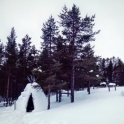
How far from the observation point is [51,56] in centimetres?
1811

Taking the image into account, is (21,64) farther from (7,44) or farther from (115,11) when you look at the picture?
(115,11)

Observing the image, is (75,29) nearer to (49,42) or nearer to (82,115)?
(49,42)

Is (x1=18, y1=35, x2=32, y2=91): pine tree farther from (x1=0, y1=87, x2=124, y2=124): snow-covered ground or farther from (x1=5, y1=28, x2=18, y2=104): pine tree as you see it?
(x1=0, y1=87, x2=124, y2=124): snow-covered ground

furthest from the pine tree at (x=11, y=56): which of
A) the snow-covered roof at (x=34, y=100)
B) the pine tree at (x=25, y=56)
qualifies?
the snow-covered roof at (x=34, y=100)

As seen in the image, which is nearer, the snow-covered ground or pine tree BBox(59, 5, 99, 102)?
the snow-covered ground

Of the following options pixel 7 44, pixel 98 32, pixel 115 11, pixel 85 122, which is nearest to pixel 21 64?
pixel 7 44

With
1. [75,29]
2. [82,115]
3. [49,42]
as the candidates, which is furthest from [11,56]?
[82,115]

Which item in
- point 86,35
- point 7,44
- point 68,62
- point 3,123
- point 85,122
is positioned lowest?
point 3,123

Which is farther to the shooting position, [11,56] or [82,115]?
[11,56]

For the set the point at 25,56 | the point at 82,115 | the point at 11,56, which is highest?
the point at 25,56

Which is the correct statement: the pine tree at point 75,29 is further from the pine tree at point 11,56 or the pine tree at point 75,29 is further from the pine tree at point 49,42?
the pine tree at point 11,56

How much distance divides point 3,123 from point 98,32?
588 inches

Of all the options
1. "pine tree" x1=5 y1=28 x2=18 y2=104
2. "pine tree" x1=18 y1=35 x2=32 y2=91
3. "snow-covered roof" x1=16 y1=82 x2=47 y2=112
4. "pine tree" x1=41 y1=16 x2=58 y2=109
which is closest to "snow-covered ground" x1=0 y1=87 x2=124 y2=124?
"snow-covered roof" x1=16 y1=82 x2=47 y2=112

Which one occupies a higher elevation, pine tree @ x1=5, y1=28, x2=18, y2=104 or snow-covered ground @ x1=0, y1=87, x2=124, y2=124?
pine tree @ x1=5, y1=28, x2=18, y2=104
